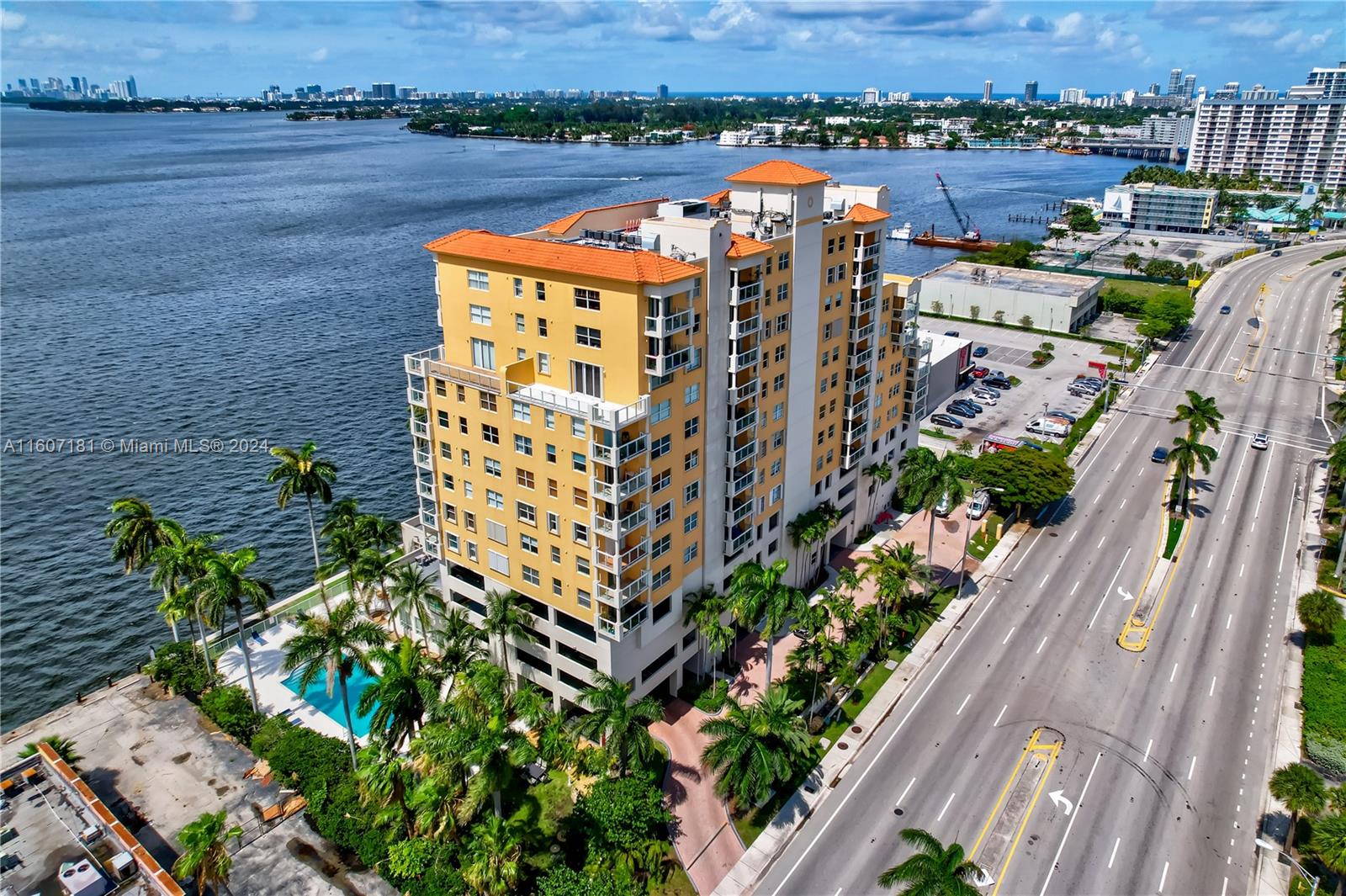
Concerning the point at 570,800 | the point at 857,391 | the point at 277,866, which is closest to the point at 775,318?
the point at 857,391

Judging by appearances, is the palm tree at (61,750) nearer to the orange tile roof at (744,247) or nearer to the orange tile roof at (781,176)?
the orange tile roof at (744,247)

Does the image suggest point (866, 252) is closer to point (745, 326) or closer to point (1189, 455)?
point (745, 326)

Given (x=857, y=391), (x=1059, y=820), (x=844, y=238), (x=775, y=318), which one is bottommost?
(x=1059, y=820)

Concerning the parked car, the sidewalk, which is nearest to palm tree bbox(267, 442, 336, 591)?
the sidewalk

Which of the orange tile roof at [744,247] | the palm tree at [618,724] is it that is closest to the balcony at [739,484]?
the orange tile roof at [744,247]

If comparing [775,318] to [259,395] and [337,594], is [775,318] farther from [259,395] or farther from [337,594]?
[259,395]

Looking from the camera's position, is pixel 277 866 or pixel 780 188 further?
pixel 780 188
